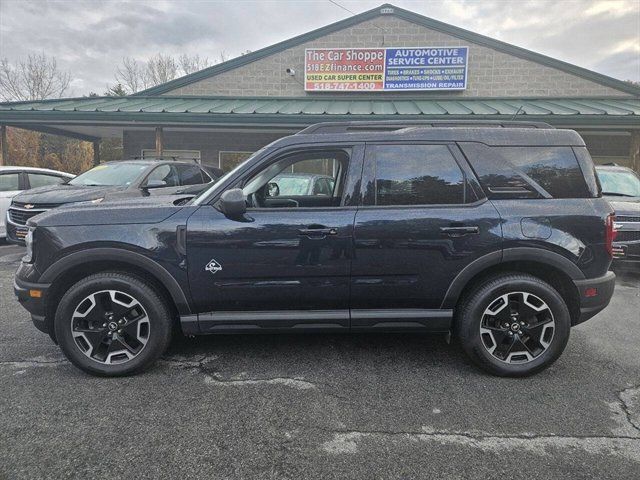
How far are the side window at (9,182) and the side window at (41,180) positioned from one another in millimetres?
241

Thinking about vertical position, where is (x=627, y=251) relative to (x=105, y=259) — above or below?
below

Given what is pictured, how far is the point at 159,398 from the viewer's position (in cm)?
277

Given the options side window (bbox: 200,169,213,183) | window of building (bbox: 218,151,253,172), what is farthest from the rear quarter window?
window of building (bbox: 218,151,253,172)

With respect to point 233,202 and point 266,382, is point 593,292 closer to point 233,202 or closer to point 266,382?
point 266,382

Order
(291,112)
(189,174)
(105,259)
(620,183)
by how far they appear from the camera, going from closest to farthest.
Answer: (105,259)
(620,183)
(189,174)
(291,112)

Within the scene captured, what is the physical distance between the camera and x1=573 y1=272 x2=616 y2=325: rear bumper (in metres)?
3.03

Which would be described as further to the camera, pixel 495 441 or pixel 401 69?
pixel 401 69

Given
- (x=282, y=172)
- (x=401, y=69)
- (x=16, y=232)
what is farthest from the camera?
(x=401, y=69)

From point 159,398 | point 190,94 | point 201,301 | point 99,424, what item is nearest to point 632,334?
point 201,301

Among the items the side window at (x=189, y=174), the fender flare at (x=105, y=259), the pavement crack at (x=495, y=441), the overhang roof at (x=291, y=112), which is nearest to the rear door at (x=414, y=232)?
the pavement crack at (x=495, y=441)

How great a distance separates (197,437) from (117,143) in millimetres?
27996

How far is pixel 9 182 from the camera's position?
8000 millimetres

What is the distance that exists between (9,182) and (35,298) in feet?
22.1

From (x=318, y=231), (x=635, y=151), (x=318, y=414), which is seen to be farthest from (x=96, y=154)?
(x=635, y=151)
